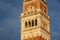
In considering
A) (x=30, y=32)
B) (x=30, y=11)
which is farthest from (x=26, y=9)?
(x=30, y=32)

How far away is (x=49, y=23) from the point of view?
83438mm

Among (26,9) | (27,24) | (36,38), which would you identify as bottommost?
(36,38)

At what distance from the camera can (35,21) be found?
7869 centimetres

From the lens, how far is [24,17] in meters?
80.6

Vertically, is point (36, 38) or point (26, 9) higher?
point (26, 9)

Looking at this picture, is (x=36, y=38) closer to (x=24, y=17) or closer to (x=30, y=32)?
(x=30, y=32)

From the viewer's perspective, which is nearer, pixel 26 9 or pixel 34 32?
pixel 34 32

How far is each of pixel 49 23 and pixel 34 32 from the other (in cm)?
825

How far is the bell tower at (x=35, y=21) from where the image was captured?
3029 inches

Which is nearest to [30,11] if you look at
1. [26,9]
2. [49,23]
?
[26,9]

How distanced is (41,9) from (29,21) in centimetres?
505

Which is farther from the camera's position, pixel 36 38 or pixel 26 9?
pixel 26 9

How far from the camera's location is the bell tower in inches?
3029

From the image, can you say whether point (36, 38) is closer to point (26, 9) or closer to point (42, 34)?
point (42, 34)
